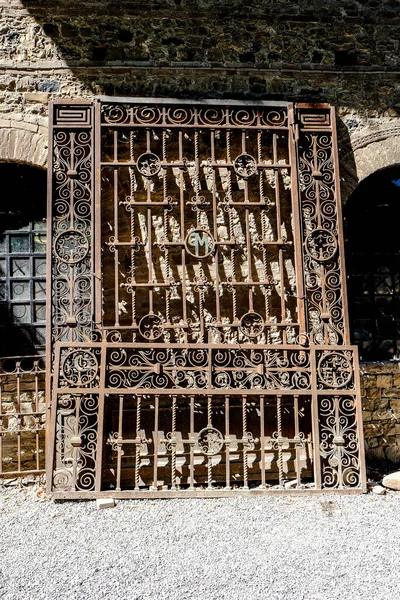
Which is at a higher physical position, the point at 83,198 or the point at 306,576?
the point at 83,198

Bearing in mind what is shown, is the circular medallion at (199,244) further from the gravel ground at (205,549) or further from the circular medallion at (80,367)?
the gravel ground at (205,549)

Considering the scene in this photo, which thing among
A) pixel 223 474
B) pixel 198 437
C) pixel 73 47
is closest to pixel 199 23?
pixel 73 47

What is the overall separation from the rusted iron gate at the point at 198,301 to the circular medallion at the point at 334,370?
0.04 ft

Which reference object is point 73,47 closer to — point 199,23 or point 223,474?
point 199,23

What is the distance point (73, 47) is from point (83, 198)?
151 centimetres

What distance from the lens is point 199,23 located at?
5266 millimetres

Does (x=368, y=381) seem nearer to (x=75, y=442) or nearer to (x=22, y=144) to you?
(x=75, y=442)

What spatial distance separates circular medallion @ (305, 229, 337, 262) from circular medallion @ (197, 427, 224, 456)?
5.62ft

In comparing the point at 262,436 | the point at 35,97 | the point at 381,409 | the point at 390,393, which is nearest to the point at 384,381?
the point at 390,393

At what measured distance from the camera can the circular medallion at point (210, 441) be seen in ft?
14.1

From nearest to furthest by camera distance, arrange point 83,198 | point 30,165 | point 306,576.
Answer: point 306,576 < point 83,198 < point 30,165

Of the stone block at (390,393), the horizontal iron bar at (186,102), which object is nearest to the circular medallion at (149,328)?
the horizontal iron bar at (186,102)

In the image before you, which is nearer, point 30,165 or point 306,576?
point 306,576

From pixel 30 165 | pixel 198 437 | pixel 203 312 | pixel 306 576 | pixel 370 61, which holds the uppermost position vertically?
pixel 370 61
